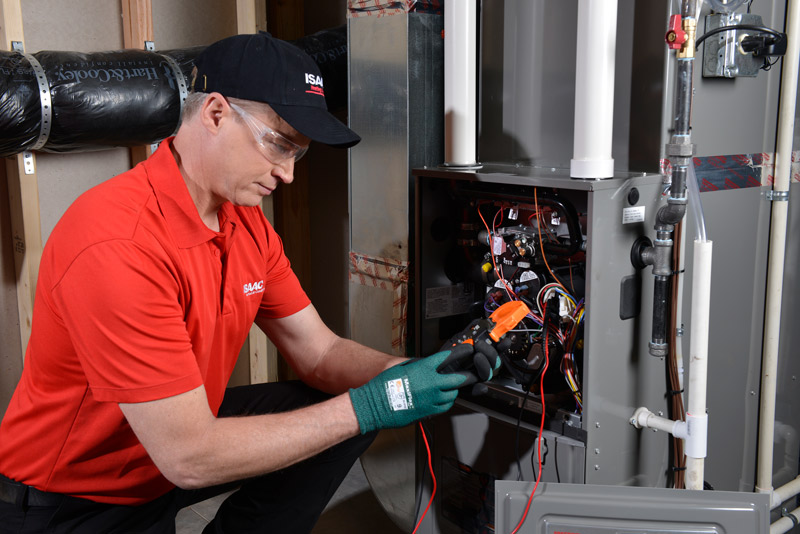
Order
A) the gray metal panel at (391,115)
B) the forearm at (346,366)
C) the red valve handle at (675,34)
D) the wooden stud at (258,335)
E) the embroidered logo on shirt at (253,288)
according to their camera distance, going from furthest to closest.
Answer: the wooden stud at (258,335) < the gray metal panel at (391,115) < the forearm at (346,366) < the embroidered logo on shirt at (253,288) < the red valve handle at (675,34)

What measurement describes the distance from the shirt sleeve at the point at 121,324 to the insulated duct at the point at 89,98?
2.57 ft

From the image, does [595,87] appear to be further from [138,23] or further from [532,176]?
[138,23]

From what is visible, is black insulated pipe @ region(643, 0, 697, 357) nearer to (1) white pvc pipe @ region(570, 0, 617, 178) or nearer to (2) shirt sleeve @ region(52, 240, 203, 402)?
(1) white pvc pipe @ region(570, 0, 617, 178)

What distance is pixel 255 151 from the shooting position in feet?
4.25

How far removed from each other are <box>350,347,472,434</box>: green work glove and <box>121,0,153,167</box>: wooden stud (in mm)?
1278

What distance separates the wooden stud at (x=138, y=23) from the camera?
87.7 inches

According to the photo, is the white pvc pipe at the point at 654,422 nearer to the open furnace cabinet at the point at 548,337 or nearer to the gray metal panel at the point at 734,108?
the open furnace cabinet at the point at 548,337

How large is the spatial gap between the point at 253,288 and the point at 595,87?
780 millimetres

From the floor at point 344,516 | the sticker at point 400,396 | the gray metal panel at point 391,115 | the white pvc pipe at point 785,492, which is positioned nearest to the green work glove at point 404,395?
the sticker at point 400,396

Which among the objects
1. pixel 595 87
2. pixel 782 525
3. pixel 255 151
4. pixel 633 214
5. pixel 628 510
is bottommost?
pixel 782 525

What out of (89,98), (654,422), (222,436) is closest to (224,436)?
(222,436)

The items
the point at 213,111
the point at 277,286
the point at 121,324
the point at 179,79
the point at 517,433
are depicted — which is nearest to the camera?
the point at 121,324

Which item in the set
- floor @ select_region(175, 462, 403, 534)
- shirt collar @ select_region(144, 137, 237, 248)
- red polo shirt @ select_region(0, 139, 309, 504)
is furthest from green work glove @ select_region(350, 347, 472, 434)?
floor @ select_region(175, 462, 403, 534)

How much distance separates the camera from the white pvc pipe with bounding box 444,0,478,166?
1.66 meters
